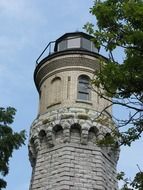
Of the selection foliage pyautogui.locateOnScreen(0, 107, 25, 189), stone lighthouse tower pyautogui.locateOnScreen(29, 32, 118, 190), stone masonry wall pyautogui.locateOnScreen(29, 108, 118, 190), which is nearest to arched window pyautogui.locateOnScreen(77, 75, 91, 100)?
stone lighthouse tower pyautogui.locateOnScreen(29, 32, 118, 190)

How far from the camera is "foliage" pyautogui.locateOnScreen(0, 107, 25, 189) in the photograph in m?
19.3

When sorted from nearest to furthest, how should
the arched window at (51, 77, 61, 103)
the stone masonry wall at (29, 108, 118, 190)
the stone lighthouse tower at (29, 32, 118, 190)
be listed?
1. the stone masonry wall at (29, 108, 118, 190)
2. the stone lighthouse tower at (29, 32, 118, 190)
3. the arched window at (51, 77, 61, 103)

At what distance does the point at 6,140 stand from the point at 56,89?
28.0 feet

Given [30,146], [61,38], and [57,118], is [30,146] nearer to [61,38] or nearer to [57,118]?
[57,118]

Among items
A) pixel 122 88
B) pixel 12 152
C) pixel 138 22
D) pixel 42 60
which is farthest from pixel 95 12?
pixel 42 60

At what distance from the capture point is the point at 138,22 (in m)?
13.0

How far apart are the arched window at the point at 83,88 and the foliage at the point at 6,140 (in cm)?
719

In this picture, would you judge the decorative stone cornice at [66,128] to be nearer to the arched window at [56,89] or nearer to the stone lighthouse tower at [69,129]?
the stone lighthouse tower at [69,129]

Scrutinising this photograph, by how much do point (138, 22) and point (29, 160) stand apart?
616 inches

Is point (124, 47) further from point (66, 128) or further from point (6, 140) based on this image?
point (66, 128)

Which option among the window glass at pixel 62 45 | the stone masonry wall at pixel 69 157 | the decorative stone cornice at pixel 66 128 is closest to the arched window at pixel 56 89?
the decorative stone cornice at pixel 66 128

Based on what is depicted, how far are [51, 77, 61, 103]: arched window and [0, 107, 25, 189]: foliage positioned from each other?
6.68m

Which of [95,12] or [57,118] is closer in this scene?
[95,12]

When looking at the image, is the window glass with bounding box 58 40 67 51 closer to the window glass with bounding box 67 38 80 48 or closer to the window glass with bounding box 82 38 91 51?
the window glass with bounding box 67 38 80 48
